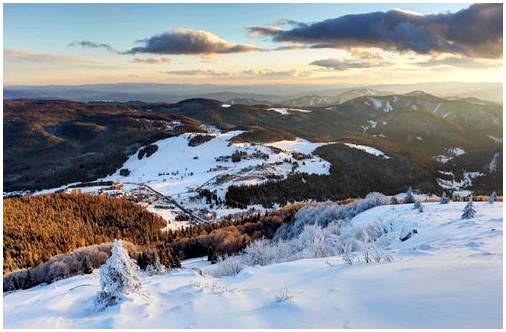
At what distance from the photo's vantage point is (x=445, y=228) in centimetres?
1466

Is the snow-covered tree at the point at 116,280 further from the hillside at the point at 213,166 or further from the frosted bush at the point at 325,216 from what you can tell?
the hillside at the point at 213,166

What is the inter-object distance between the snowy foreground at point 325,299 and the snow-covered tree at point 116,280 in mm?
223

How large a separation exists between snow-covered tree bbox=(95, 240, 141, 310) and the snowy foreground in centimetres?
22

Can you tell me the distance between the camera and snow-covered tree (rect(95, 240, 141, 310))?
8.95 meters

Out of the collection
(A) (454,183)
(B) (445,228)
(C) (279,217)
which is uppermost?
(B) (445,228)

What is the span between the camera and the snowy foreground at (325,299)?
6605mm

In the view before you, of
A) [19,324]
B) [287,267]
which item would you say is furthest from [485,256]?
[19,324]

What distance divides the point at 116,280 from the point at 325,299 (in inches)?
166

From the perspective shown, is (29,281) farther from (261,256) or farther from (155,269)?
(261,256)

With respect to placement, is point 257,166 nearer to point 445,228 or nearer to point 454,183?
point 454,183

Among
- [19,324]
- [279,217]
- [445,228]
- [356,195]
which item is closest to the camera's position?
[19,324]

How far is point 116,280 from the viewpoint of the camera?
914cm

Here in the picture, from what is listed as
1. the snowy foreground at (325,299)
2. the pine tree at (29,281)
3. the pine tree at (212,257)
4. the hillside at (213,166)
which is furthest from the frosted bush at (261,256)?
the hillside at (213,166)

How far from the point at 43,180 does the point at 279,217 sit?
7247 centimetres
